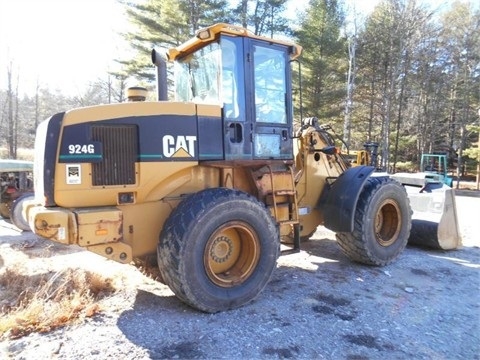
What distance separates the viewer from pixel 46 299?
4098 mm

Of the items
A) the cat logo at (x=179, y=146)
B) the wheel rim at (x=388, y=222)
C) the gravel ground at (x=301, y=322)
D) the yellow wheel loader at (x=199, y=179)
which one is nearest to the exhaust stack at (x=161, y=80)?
the yellow wheel loader at (x=199, y=179)

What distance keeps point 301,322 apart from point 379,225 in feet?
9.47

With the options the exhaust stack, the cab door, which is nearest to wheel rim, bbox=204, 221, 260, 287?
the cab door

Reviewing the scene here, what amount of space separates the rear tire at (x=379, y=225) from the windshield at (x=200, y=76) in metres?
2.51

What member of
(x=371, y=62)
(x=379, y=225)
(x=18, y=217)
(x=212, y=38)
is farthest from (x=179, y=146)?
→ (x=371, y=62)

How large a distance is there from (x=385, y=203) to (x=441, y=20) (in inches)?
875

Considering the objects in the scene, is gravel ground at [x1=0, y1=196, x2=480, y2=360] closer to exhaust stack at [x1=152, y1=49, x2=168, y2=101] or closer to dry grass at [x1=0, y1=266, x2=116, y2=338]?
dry grass at [x1=0, y1=266, x2=116, y2=338]

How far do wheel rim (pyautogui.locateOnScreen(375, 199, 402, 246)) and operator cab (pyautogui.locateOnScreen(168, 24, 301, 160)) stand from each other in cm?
193

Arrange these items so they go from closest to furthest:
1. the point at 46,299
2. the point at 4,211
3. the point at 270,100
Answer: the point at 46,299 < the point at 270,100 < the point at 4,211

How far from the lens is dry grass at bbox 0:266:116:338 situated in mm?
3539

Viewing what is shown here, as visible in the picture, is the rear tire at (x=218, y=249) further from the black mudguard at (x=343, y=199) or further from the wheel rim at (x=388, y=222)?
the wheel rim at (x=388, y=222)

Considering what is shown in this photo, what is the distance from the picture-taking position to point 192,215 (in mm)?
3893

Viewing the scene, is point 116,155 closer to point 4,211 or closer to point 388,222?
point 388,222

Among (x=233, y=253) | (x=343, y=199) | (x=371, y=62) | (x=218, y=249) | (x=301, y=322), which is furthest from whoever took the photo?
(x=371, y=62)
